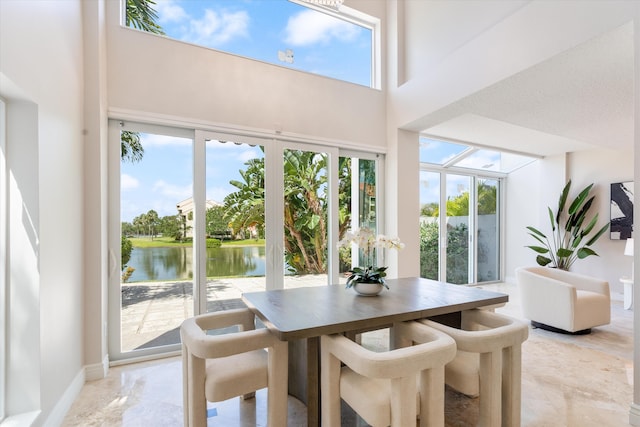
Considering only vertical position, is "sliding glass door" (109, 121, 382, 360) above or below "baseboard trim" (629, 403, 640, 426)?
above

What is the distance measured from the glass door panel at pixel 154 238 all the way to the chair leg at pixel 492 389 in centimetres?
262

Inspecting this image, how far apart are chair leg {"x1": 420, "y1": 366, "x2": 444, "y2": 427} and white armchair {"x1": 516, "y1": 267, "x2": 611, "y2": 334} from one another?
8.99ft

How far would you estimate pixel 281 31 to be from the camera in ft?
12.3

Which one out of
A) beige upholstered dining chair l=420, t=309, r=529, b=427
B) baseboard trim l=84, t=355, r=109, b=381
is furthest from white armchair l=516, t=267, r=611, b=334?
baseboard trim l=84, t=355, r=109, b=381

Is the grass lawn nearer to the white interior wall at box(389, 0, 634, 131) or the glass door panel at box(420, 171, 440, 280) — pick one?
the white interior wall at box(389, 0, 634, 131)

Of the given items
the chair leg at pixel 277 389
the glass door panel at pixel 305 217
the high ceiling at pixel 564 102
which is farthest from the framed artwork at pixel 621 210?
the chair leg at pixel 277 389

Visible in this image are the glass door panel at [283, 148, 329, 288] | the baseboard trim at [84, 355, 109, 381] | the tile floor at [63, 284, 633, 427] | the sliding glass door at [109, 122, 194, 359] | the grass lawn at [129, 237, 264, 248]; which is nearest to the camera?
the tile floor at [63, 284, 633, 427]

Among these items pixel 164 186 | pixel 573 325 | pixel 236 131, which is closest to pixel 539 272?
pixel 573 325

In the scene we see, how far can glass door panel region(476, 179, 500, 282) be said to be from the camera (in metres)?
6.20

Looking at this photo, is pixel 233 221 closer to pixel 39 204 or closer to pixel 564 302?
pixel 39 204

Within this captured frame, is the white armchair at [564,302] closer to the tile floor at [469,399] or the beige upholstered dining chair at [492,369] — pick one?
the tile floor at [469,399]

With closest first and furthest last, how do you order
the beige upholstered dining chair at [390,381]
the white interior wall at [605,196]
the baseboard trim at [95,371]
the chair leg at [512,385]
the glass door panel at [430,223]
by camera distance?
the beige upholstered dining chair at [390,381] < the chair leg at [512,385] < the baseboard trim at [95,371] < the white interior wall at [605,196] < the glass door panel at [430,223]

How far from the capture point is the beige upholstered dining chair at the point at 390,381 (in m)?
1.41

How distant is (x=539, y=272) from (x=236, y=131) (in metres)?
4.04
